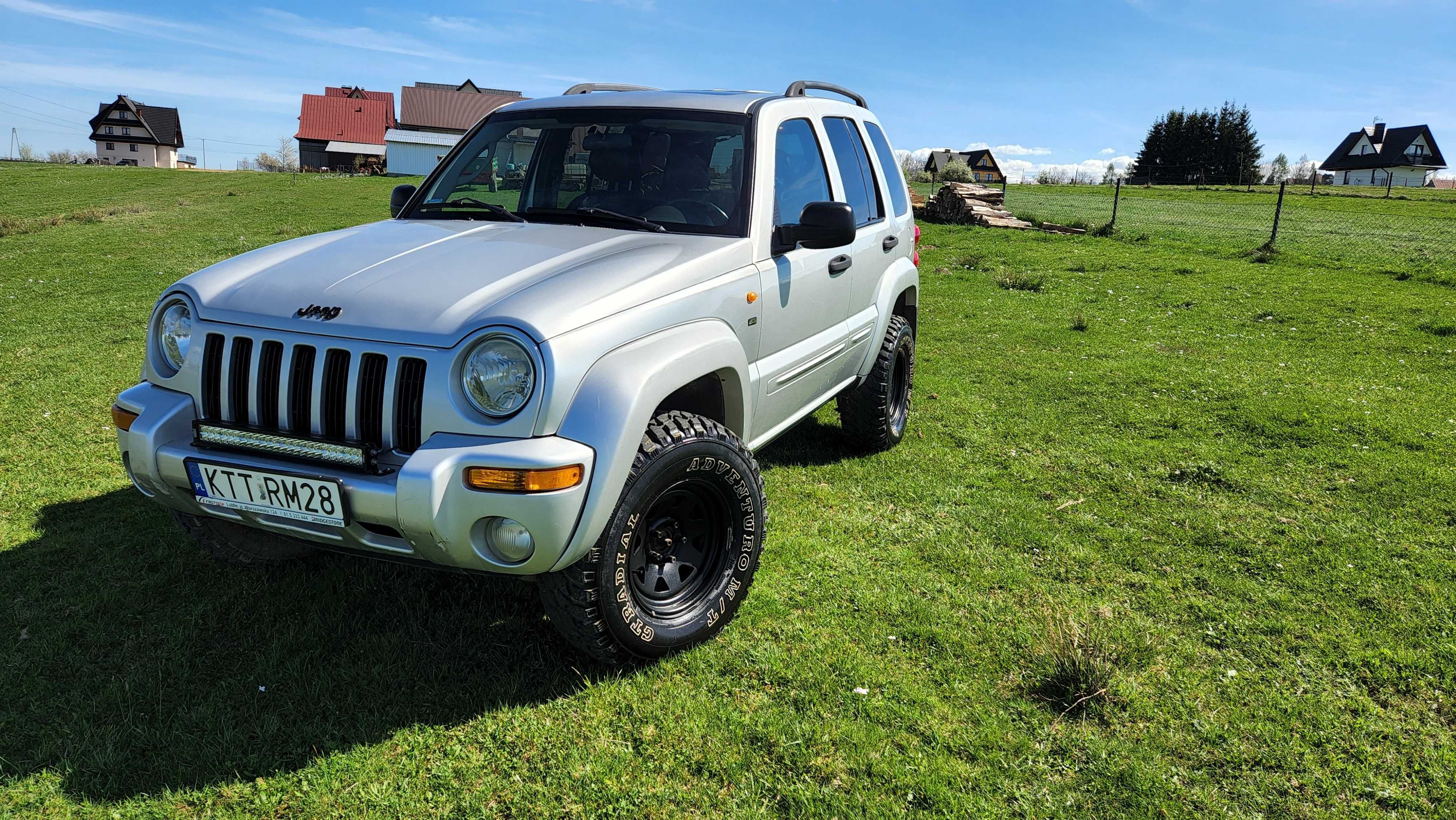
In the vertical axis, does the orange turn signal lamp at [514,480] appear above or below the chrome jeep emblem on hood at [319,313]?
below

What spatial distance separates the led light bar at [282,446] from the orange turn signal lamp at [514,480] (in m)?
0.37

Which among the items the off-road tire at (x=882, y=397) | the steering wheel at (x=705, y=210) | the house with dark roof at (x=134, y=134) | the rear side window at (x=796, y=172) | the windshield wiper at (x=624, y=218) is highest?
the house with dark roof at (x=134, y=134)

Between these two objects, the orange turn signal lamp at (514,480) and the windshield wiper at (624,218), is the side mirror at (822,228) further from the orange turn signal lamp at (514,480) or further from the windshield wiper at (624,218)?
the orange turn signal lamp at (514,480)

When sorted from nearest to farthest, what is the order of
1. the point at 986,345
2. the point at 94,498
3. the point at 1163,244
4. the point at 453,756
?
the point at 453,756 < the point at 94,498 < the point at 986,345 < the point at 1163,244

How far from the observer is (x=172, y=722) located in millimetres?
2844

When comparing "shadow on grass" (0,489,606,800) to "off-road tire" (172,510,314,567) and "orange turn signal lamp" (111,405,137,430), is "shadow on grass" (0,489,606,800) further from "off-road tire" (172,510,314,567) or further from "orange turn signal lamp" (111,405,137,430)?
"orange turn signal lamp" (111,405,137,430)

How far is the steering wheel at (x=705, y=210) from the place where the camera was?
367cm

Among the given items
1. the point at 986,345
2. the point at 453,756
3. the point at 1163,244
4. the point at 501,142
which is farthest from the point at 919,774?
the point at 1163,244

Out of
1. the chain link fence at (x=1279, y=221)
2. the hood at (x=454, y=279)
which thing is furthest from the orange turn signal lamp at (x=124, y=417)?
the chain link fence at (x=1279, y=221)

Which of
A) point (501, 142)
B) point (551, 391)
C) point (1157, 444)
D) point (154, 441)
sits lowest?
point (1157, 444)

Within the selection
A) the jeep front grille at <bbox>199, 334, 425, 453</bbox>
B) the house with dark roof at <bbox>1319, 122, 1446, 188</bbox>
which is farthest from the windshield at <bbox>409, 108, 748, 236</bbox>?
the house with dark roof at <bbox>1319, 122, 1446, 188</bbox>

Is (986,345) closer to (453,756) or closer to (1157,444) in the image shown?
(1157,444)

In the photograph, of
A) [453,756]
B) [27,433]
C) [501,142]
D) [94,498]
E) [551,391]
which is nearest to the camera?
[551,391]

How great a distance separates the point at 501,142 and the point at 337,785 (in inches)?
117
